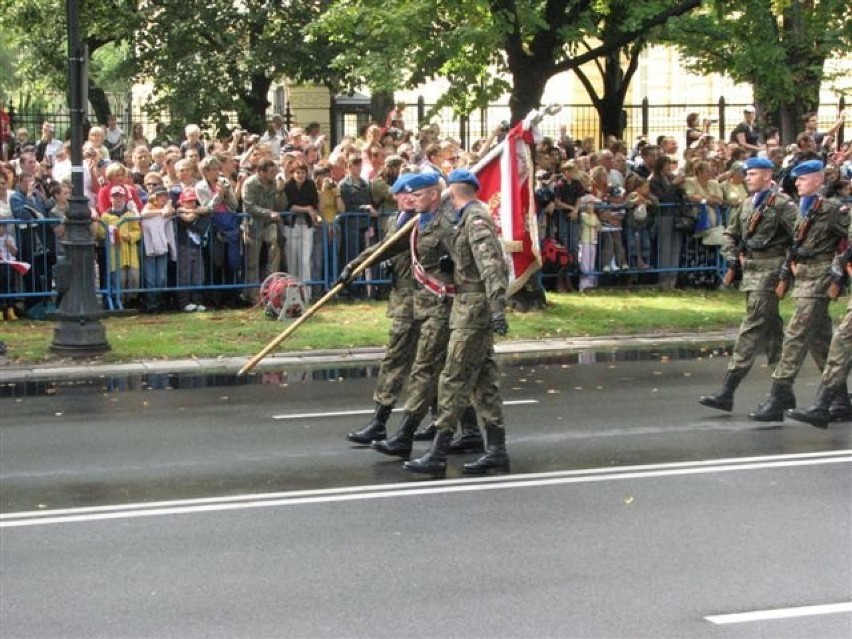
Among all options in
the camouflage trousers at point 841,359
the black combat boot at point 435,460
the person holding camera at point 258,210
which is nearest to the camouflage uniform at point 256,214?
the person holding camera at point 258,210

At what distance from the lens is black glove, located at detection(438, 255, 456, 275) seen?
10.5 metres

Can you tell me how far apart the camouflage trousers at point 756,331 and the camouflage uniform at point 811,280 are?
0.94ft

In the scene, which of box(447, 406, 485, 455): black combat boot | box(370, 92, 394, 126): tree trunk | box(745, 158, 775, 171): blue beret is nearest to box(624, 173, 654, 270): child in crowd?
box(745, 158, 775, 171): blue beret

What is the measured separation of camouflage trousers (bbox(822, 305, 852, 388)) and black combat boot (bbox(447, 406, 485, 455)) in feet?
9.04

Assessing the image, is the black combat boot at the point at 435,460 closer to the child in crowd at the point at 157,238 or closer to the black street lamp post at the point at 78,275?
the black street lamp post at the point at 78,275

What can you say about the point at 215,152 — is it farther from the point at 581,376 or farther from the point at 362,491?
the point at 362,491

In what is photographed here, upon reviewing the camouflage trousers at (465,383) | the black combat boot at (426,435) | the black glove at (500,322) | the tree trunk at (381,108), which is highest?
the tree trunk at (381,108)

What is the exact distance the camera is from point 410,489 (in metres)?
9.71

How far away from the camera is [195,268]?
18641mm

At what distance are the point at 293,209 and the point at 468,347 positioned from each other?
30.0 feet

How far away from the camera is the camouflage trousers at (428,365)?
10.7 metres

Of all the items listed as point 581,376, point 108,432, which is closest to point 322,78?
point 581,376

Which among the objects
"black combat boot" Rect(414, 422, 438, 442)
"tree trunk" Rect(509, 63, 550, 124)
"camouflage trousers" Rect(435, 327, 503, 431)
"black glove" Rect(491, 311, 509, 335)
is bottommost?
"black combat boot" Rect(414, 422, 438, 442)

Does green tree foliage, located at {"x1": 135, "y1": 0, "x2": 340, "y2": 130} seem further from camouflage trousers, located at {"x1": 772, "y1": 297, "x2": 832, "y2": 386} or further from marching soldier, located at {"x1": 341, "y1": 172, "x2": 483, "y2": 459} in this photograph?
marching soldier, located at {"x1": 341, "y1": 172, "x2": 483, "y2": 459}
